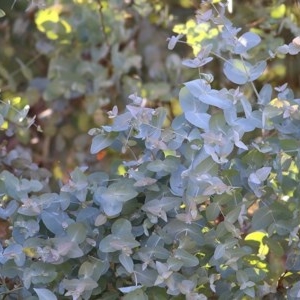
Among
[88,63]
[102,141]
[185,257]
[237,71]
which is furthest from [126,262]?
[88,63]

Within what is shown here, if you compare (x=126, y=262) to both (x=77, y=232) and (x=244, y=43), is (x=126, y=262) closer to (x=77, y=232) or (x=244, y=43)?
(x=77, y=232)

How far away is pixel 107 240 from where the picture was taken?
1.04 metres

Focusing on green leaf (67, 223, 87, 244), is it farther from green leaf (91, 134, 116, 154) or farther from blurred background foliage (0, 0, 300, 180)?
blurred background foliage (0, 0, 300, 180)

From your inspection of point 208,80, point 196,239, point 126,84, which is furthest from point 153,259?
point 126,84

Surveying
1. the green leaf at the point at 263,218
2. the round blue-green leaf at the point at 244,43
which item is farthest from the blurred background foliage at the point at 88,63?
the green leaf at the point at 263,218

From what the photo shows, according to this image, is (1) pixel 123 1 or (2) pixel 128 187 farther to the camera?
(1) pixel 123 1

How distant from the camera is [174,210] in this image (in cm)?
109

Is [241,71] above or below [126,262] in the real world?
above

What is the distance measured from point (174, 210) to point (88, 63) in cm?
127

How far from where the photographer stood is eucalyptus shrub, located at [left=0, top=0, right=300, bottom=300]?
1028 mm

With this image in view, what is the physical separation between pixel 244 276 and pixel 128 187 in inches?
8.4

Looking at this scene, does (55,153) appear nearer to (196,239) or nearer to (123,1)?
(123,1)

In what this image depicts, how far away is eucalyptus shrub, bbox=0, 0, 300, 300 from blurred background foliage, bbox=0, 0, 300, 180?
983mm

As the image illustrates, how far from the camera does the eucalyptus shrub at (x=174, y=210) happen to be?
3.37 feet
